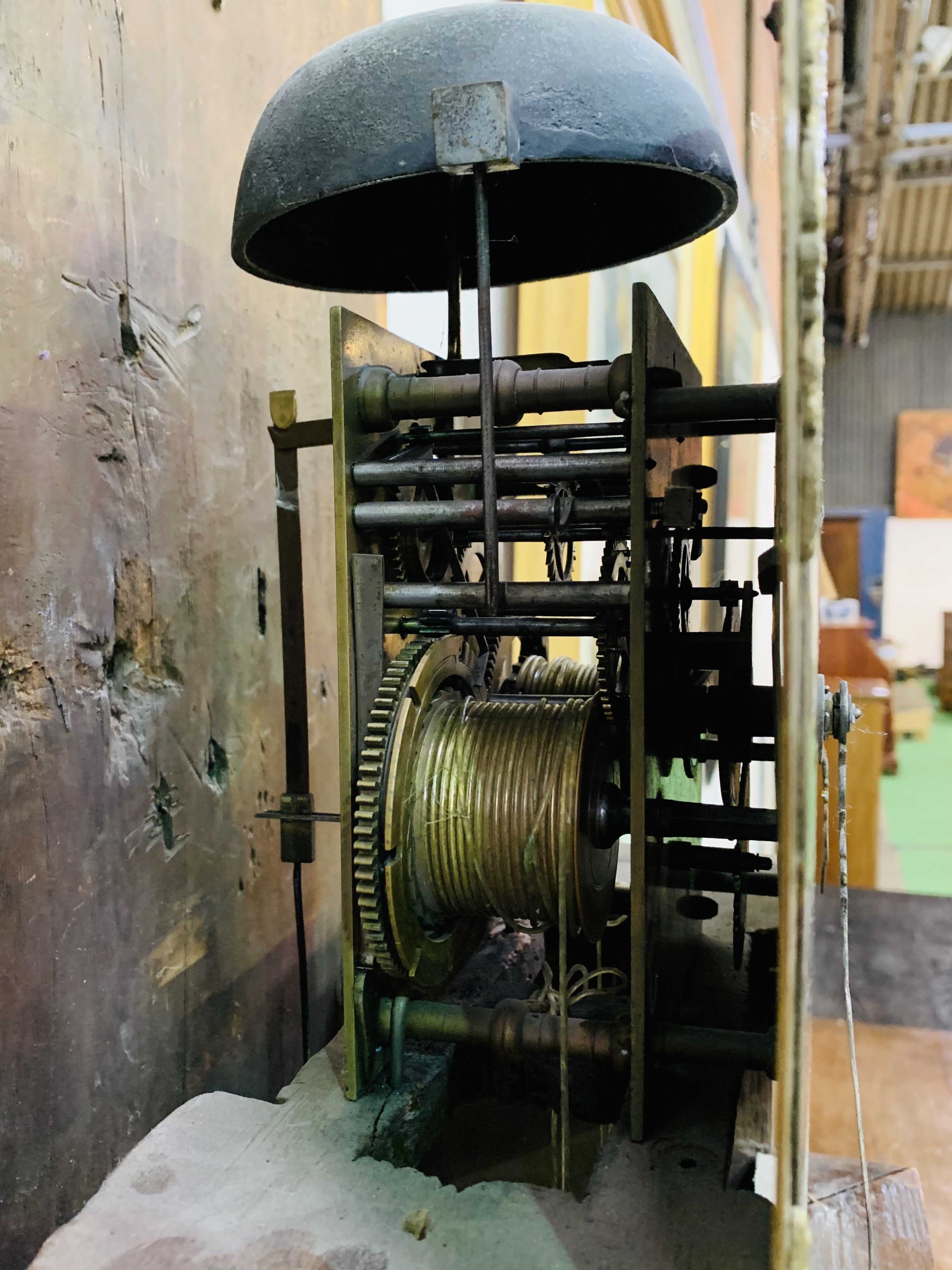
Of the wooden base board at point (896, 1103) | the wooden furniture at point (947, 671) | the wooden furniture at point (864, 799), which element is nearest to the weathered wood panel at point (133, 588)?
the wooden base board at point (896, 1103)

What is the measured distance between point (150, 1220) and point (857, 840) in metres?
4.21

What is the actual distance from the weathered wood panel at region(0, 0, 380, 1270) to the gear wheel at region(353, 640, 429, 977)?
47 centimetres

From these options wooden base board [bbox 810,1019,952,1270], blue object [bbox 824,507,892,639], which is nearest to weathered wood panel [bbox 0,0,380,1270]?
wooden base board [bbox 810,1019,952,1270]

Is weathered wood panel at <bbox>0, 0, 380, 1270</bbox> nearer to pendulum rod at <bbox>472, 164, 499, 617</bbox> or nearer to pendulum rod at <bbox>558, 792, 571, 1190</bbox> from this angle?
pendulum rod at <bbox>472, 164, 499, 617</bbox>

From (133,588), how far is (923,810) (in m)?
7.47

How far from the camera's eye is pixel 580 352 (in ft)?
11.6

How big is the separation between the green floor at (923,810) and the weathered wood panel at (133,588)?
400cm

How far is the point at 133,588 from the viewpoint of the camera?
5.32ft

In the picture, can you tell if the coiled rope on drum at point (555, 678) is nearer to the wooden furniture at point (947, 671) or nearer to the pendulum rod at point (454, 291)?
the pendulum rod at point (454, 291)

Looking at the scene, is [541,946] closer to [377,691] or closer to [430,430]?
[377,691]

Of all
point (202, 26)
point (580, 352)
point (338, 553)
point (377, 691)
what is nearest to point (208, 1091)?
point (377, 691)

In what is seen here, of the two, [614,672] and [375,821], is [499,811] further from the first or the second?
[614,672]

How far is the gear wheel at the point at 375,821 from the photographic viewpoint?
4.52ft

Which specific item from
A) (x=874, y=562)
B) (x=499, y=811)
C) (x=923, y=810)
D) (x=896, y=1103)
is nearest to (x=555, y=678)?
(x=499, y=811)
